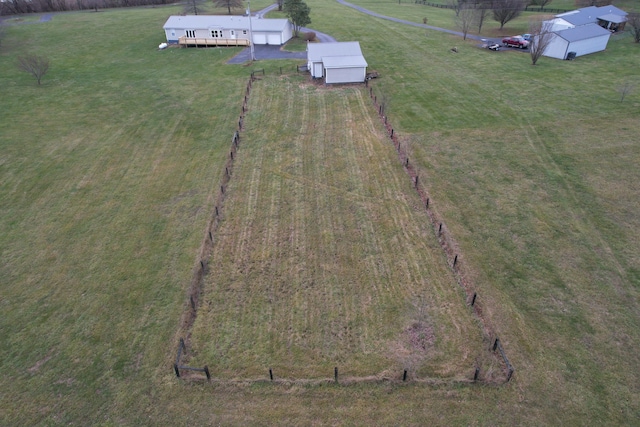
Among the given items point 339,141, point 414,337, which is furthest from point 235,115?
point 414,337

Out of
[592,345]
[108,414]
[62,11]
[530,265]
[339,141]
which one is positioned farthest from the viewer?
[62,11]

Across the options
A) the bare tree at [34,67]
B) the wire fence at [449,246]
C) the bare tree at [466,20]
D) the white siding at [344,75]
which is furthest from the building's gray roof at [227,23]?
the wire fence at [449,246]

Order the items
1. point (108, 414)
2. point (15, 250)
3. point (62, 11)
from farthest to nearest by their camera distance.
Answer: point (62, 11) < point (15, 250) < point (108, 414)

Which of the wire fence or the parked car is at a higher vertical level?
the parked car

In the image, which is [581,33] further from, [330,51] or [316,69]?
[316,69]

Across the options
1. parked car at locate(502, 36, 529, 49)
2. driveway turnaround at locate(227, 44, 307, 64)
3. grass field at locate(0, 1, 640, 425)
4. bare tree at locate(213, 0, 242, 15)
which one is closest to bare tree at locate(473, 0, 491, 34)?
parked car at locate(502, 36, 529, 49)

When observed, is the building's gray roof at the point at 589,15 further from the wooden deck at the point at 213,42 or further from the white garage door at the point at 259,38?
the wooden deck at the point at 213,42

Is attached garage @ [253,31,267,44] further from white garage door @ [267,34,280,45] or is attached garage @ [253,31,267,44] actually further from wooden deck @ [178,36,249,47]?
wooden deck @ [178,36,249,47]

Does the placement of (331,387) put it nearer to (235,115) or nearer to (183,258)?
(183,258)
